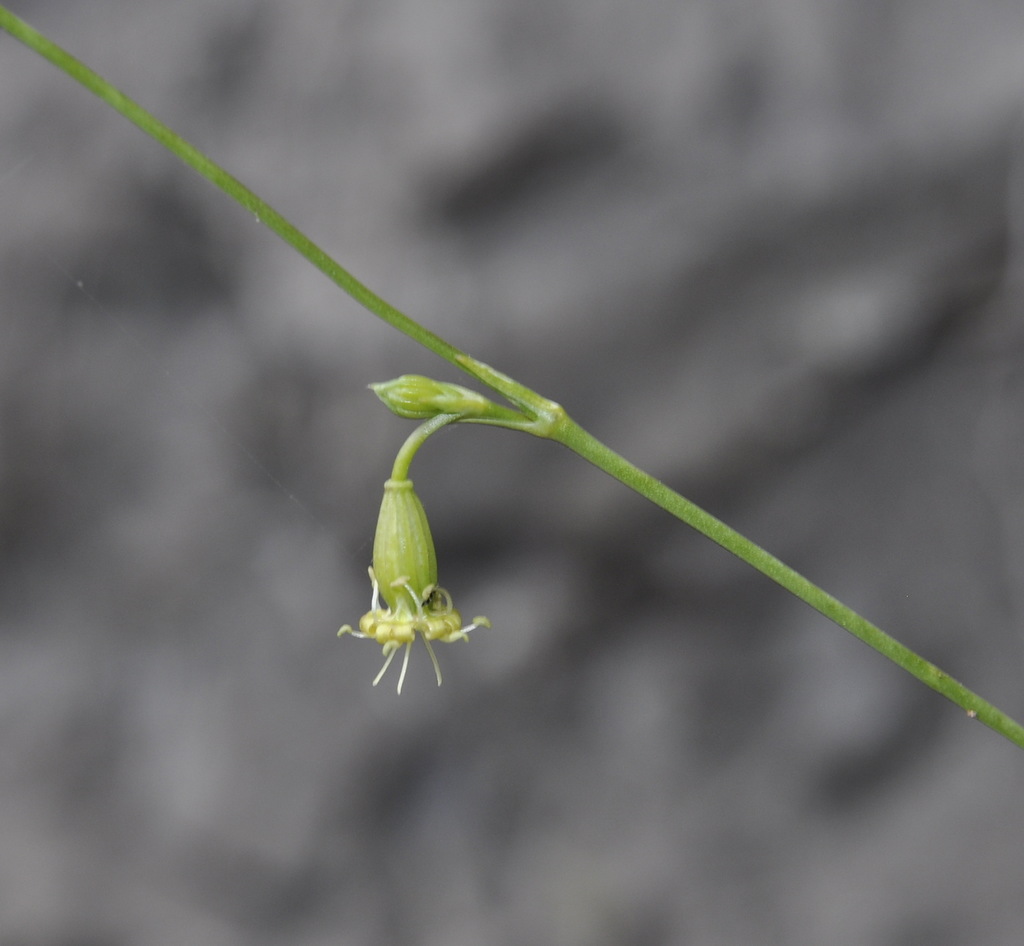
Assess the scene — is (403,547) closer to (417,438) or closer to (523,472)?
(417,438)

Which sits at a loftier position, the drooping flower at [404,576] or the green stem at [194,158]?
the green stem at [194,158]

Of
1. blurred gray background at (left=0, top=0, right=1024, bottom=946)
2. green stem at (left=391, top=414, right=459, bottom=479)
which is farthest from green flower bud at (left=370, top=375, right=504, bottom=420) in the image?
blurred gray background at (left=0, top=0, right=1024, bottom=946)

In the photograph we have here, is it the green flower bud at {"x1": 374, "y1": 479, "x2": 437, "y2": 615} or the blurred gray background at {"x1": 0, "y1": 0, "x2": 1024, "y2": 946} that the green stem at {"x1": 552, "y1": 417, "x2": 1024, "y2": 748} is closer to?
the green flower bud at {"x1": 374, "y1": 479, "x2": 437, "y2": 615}

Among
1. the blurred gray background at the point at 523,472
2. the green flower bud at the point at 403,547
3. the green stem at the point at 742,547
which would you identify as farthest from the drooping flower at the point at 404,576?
→ the blurred gray background at the point at 523,472

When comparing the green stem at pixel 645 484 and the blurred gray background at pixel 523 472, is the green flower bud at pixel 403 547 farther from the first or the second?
the blurred gray background at pixel 523 472

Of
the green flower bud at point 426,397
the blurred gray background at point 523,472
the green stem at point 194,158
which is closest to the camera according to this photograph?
the green stem at point 194,158

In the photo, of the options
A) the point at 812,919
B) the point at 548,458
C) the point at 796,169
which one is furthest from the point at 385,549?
the point at 812,919
